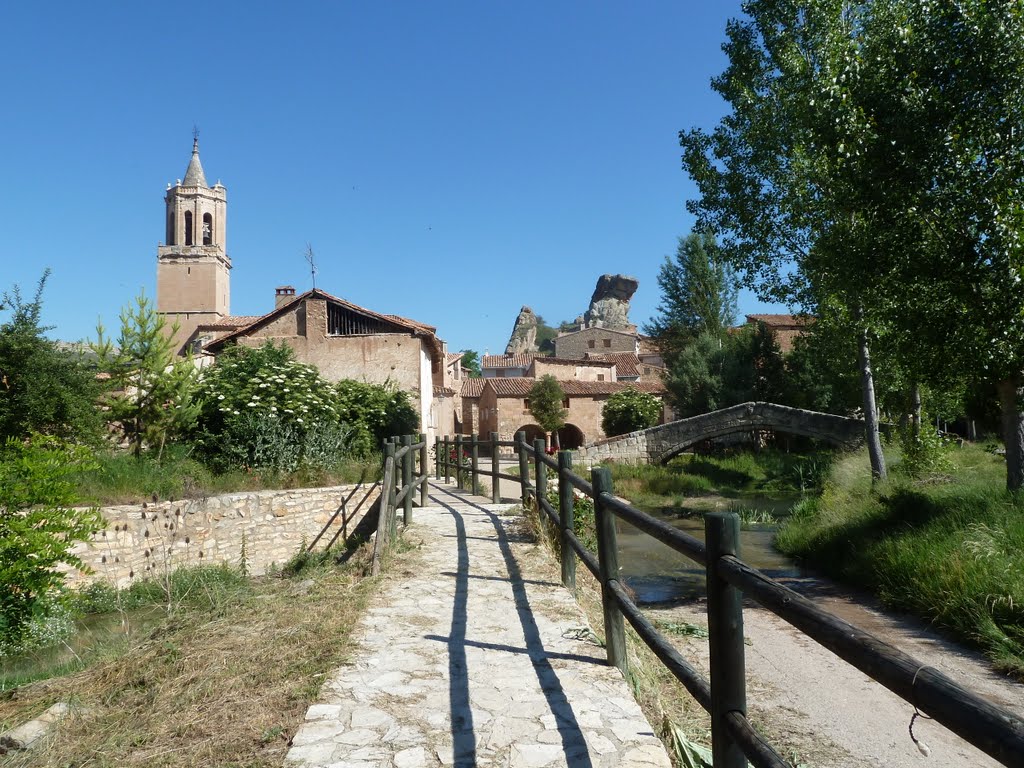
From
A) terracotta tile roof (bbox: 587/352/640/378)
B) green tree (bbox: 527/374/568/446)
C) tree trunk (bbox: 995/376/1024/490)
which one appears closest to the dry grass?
tree trunk (bbox: 995/376/1024/490)

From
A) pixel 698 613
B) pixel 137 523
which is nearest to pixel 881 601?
pixel 698 613

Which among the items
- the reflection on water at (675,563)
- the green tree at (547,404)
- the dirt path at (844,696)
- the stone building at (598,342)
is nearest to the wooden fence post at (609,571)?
the dirt path at (844,696)

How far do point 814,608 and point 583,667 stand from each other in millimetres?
2333

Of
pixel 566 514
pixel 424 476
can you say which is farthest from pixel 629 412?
pixel 566 514

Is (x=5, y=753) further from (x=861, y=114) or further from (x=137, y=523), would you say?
(x=861, y=114)

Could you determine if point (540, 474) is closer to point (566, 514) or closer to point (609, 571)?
point (566, 514)

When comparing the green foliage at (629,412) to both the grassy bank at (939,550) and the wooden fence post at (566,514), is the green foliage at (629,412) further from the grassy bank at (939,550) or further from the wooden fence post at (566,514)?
the wooden fence post at (566,514)

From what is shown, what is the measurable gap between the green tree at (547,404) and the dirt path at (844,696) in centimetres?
2637

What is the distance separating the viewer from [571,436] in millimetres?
41531

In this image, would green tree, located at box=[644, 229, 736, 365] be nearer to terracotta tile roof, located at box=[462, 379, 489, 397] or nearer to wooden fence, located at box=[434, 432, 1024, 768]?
terracotta tile roof, located at box=[462, 379, 489, 397]

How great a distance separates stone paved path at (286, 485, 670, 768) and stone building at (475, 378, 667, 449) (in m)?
32.4

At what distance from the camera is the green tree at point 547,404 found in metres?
35.0

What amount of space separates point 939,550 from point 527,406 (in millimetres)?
29531

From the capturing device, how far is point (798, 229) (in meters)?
15.4
